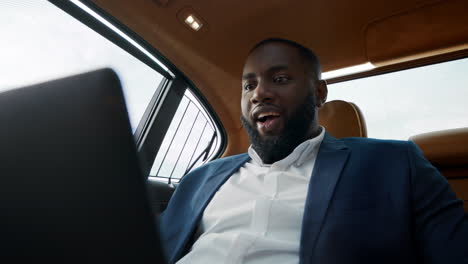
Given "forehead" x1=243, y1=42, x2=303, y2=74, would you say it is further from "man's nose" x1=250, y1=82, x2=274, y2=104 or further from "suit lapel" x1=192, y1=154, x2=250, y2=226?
"suit lapel" x1=192, y1=154, x2=250, y2=226

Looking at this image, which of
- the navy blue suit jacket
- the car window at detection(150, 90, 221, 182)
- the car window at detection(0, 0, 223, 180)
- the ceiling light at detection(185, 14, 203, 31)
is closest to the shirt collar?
the navy blue suit jacket

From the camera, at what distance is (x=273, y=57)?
5.04ft

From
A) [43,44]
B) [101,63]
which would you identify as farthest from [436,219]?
[43,44]

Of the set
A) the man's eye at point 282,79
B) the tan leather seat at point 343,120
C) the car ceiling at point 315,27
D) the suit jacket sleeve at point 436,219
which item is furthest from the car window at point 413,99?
the suit jacket sleeve at point 436,219

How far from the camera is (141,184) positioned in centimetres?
27

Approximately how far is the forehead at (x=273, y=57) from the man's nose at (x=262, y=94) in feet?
0.36

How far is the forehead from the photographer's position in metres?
1.51

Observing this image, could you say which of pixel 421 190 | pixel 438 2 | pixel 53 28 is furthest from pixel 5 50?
pixel 438 2

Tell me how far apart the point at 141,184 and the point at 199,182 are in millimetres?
1224

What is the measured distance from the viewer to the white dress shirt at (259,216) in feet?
3.17

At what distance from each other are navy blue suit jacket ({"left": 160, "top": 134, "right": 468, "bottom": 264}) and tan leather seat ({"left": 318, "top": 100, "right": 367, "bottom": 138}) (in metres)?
0.42

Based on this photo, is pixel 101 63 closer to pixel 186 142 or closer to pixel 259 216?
Result: pixel 259 216

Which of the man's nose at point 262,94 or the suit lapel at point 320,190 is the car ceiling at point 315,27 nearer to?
the man's nose at point 262,94

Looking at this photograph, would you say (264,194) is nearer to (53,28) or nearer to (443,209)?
(443,209)
